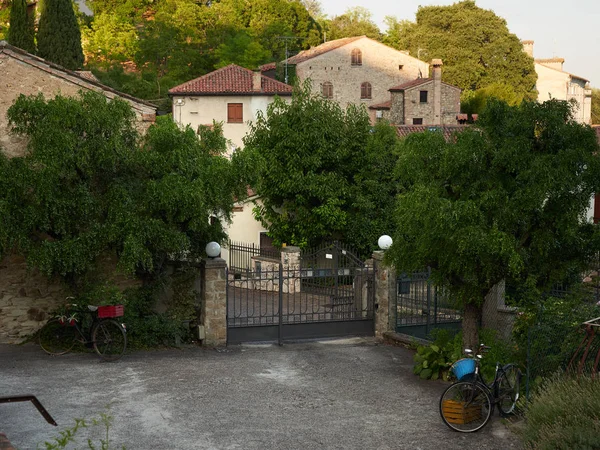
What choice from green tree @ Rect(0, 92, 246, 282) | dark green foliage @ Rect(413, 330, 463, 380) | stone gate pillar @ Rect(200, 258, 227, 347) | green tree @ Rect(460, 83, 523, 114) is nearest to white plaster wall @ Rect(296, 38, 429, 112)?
green tree @ Rect(460, 83, 523, 114)

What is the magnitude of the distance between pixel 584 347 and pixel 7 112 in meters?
10.7

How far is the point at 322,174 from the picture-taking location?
3328 centimetres

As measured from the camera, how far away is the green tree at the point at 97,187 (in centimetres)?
1595

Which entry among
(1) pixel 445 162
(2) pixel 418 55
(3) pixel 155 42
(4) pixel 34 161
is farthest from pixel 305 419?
(2) pixel 418 55

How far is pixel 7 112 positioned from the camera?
1630 centimetres

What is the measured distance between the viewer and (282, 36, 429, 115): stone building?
2149 inches

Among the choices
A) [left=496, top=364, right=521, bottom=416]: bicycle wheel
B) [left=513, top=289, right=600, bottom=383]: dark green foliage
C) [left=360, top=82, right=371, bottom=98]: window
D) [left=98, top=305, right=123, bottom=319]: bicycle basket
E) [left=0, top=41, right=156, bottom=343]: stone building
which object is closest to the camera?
[left=513, top=289, right=600, bottom=383]: dark green foliage

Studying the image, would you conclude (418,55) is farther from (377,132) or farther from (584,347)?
(584,347)

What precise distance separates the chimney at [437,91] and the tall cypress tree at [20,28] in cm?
2274

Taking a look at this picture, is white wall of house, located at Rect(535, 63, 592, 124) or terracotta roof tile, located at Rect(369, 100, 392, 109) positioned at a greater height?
white wall of house, located at Rect(535, 63, 592, 124)

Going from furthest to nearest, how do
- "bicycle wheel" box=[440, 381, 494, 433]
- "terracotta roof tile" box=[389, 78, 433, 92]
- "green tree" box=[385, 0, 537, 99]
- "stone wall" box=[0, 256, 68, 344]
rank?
"green tree" box=[385, 0, 537, 99], "terracotta roof tile" box=[389, 78, 433, 92], "stone wall" box=[0, 256, 68, 344], "bicycle wheel" box=[440, 381, 494, 433]

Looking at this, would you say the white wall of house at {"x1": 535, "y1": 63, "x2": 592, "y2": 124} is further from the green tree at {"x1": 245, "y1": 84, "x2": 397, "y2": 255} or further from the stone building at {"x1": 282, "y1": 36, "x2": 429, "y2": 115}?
the green tree at {"x1": 245, "y1": 84, "x2": 397, "y2": 255}

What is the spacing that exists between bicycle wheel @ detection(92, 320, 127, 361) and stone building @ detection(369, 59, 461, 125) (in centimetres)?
3893

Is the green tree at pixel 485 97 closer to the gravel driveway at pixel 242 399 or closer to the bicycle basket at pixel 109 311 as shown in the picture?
the gravel driveway at pixel 242 399
